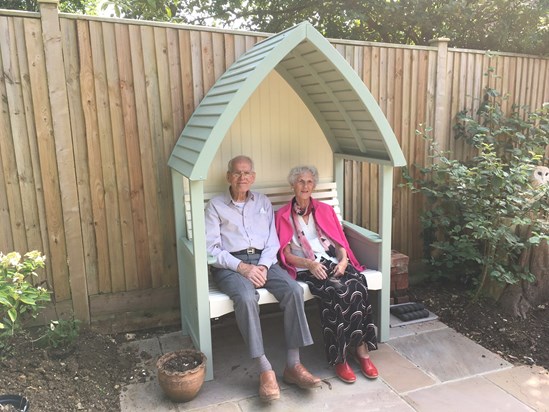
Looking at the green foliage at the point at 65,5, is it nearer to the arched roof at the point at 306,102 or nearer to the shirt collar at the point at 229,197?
the arched roof at the point at 306,102

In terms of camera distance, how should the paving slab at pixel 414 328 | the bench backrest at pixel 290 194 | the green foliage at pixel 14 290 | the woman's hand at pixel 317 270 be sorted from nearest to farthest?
the green foliage at pixel 14 290, the woman's hand at pixel 317 270, the paving slab at pixel 414 328, the bench backrest at pixel 290 194

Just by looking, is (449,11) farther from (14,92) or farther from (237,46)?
(14,92)

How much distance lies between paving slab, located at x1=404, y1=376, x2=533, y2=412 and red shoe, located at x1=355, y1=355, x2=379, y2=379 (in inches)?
9.1

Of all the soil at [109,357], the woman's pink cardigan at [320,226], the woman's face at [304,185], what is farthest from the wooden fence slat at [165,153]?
the woman's face at [304,185]

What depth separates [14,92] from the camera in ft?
8.87

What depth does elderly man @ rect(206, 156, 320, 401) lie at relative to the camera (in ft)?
8.29

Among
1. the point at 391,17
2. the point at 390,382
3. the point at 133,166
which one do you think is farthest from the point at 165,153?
the point at 391,17

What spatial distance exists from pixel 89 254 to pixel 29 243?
1.22 ft

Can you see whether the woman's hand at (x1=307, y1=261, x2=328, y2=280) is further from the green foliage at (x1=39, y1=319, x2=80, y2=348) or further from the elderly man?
the green foliage at (x1=39, y1=319, x2=80, y2=348)

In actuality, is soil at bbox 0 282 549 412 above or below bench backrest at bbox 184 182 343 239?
below

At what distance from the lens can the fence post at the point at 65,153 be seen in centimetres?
271

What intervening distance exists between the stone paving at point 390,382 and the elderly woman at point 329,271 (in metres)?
0.16

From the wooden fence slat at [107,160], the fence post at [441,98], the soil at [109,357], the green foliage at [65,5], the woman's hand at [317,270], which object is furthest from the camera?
the green foliage at [65,5]

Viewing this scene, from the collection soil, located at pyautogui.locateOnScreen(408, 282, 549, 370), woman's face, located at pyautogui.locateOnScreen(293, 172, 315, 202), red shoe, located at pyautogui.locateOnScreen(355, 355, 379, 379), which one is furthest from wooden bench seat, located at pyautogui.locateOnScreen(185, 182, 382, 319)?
soil, located at pyautogui.locateOnScreen(408, 282, 549, 370)
